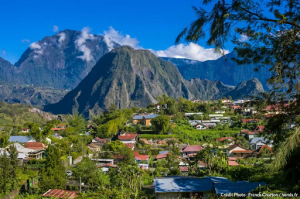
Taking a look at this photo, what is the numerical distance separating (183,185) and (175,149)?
67.4ft

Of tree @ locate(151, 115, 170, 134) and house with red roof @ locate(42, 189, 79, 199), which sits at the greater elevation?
tree @ locate(151, 115, 170, 134)

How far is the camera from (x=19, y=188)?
17.0m

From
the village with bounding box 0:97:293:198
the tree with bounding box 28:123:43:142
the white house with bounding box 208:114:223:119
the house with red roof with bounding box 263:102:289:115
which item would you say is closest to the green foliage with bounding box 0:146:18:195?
the village with bounding box 0:97:293:198

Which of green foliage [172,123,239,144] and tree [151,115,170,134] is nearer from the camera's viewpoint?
green foliage [172,123,239,144]

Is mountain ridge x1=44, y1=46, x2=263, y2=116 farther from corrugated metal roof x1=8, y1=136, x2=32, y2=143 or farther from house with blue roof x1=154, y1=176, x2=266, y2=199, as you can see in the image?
house with blue roof x1=154, y1=176, x2=266, y2=199

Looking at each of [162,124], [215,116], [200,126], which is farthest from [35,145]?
[215,116]

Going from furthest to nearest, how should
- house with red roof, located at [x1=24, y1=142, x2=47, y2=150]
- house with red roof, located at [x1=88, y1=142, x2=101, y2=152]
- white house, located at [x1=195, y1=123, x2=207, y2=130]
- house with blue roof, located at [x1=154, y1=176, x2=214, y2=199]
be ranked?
1. white house, located at [x1=195, y1=123, x2=207, y2=130]
2. house with red roof, located at [x1=88, y1=142, x2=101, y2=152]
3. house with red roof, located at [x1=24, y1=142, x2=47, y2=150]
4. house with blue roof, located at [x1=154, y1=176, x2=214, y2=199]

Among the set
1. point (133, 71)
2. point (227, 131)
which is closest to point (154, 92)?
point (133, 71)

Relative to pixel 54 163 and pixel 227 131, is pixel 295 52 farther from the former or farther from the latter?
pixel 227 131

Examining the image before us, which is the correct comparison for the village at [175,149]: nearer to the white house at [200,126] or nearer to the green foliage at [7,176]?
the white house at [200,126]

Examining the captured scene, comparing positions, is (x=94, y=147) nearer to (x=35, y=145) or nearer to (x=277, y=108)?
(x=35, y=145)

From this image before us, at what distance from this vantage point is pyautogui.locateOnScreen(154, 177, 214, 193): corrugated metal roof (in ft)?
37.8

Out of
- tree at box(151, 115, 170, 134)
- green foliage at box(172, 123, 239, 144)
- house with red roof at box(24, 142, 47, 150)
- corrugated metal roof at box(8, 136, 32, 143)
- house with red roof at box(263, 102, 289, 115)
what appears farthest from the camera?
tree at box(151, 115, 170, 134)

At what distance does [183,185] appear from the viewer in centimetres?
1201
